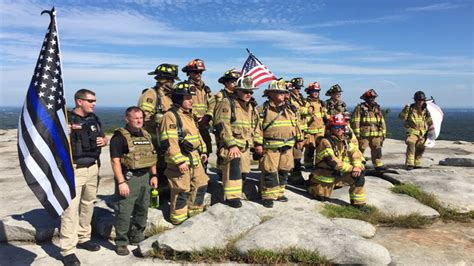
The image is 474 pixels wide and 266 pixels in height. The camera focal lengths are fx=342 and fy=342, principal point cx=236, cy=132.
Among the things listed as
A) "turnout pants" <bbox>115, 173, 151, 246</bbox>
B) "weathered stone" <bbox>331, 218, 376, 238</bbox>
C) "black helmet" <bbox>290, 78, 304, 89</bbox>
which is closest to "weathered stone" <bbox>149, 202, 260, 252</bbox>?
"turnout pants" <bbox>115, 173, 151, 246</bbox>

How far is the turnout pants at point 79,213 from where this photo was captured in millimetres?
4805

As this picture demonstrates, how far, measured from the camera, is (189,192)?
6.16 m

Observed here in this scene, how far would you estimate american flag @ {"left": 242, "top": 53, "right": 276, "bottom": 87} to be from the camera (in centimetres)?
898

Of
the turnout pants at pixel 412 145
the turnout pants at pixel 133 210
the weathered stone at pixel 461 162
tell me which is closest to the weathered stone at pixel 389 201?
the turnout pants at pixel 412 145

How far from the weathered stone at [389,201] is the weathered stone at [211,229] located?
8.77 ft

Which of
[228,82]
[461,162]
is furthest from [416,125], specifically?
[228,82]

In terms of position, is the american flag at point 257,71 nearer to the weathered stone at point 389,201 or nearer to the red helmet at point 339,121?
the red helmet at point 339,121

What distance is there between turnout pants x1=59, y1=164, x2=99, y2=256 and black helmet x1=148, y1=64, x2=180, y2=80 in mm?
2205

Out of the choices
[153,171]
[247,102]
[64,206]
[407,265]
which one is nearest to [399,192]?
[407,265]

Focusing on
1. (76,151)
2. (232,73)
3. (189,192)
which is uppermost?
(232,73)

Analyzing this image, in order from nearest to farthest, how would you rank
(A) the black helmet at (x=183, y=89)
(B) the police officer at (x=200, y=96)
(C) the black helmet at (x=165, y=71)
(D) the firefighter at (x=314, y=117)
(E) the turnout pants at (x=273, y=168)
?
(A) the black helmet at (x=183, y=89), (C) the black helmet at (x=165, y=71), (E) the turnout pants at (x=273, y=168), (B) the police officer at (x=200, y=96), (D) the firefighter at (x=314, y=117)

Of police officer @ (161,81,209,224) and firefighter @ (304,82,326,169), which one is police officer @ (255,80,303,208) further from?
firefighter @ (304,82,326,169)

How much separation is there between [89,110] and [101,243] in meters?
2.29

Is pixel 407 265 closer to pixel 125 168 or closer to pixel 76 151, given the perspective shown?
pixel 125 168
